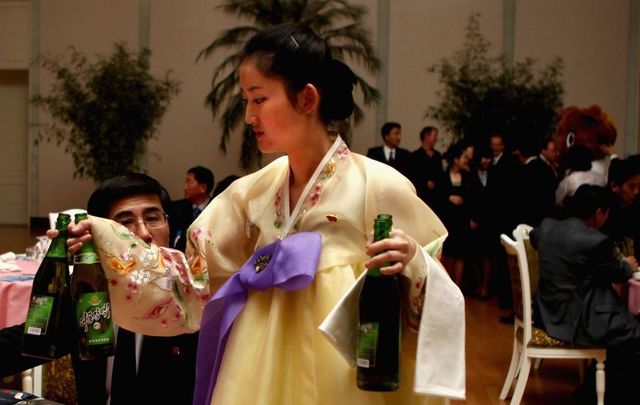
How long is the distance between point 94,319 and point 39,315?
9cm

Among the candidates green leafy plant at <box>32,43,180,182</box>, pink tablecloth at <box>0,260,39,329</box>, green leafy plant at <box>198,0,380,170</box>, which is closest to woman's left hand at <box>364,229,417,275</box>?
pink tablecloth at <box>0,260,39,329</box>

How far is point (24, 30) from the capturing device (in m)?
12.8

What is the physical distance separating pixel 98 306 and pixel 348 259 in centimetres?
43

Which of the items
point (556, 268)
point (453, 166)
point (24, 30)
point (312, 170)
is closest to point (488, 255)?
point (453, 166)

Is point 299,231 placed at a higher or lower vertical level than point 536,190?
lower

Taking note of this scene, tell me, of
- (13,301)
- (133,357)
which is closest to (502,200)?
(13,301)

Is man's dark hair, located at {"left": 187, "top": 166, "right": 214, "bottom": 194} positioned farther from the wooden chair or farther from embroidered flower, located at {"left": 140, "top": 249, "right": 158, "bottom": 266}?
embroidered flower, located at {"left": 140, "top": 249, "right": 158, "bottom": 266}

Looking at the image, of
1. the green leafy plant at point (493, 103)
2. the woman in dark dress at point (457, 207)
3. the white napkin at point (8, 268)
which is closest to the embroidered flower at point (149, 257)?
the white napkin at point (8, 268)

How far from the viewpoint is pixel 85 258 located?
1489 millimetres

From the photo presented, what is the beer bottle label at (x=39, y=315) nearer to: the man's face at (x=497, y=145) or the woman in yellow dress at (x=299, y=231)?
the woman in yellow dress at (x=299, y=231)

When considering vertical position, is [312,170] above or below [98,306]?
above

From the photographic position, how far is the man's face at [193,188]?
6559mm

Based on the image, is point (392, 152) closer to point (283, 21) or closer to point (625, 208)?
point (283, 21)

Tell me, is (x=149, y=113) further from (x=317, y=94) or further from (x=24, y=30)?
(x=317, y=94)
